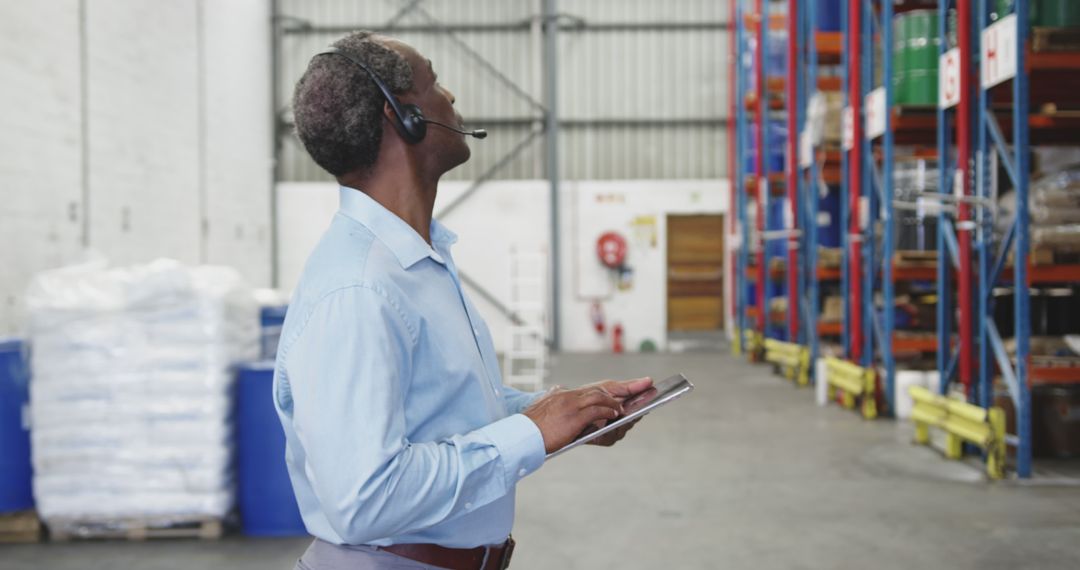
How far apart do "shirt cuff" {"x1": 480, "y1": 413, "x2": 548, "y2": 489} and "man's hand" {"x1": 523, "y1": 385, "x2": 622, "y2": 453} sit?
2 cm

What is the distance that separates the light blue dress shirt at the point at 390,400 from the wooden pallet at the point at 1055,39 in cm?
543

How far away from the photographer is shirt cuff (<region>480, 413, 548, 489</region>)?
149 centimetres

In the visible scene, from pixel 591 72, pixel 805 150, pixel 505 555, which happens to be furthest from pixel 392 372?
pixel 591 72

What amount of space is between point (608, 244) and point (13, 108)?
→ 9.62m

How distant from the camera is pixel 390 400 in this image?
1.39 m

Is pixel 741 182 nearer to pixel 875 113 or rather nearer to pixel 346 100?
pixel 875 113

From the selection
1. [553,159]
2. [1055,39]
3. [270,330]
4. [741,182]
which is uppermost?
[553,159]

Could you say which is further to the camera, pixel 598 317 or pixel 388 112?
pixel 598 317

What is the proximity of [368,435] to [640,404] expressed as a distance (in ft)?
1.93

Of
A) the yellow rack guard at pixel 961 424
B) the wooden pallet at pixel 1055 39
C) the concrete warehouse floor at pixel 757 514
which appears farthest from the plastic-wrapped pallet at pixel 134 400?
the wooden pallet at pixel 1055 39

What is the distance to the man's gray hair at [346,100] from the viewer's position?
5.17 ft

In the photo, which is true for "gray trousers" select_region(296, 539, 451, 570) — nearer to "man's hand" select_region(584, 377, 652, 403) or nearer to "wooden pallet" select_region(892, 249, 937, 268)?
"man's hand" select_region(584, 377, 652, 403)

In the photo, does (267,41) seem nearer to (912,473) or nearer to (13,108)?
(13,108)

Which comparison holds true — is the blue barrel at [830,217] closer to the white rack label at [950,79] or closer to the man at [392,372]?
the white rack label at [950,79]
